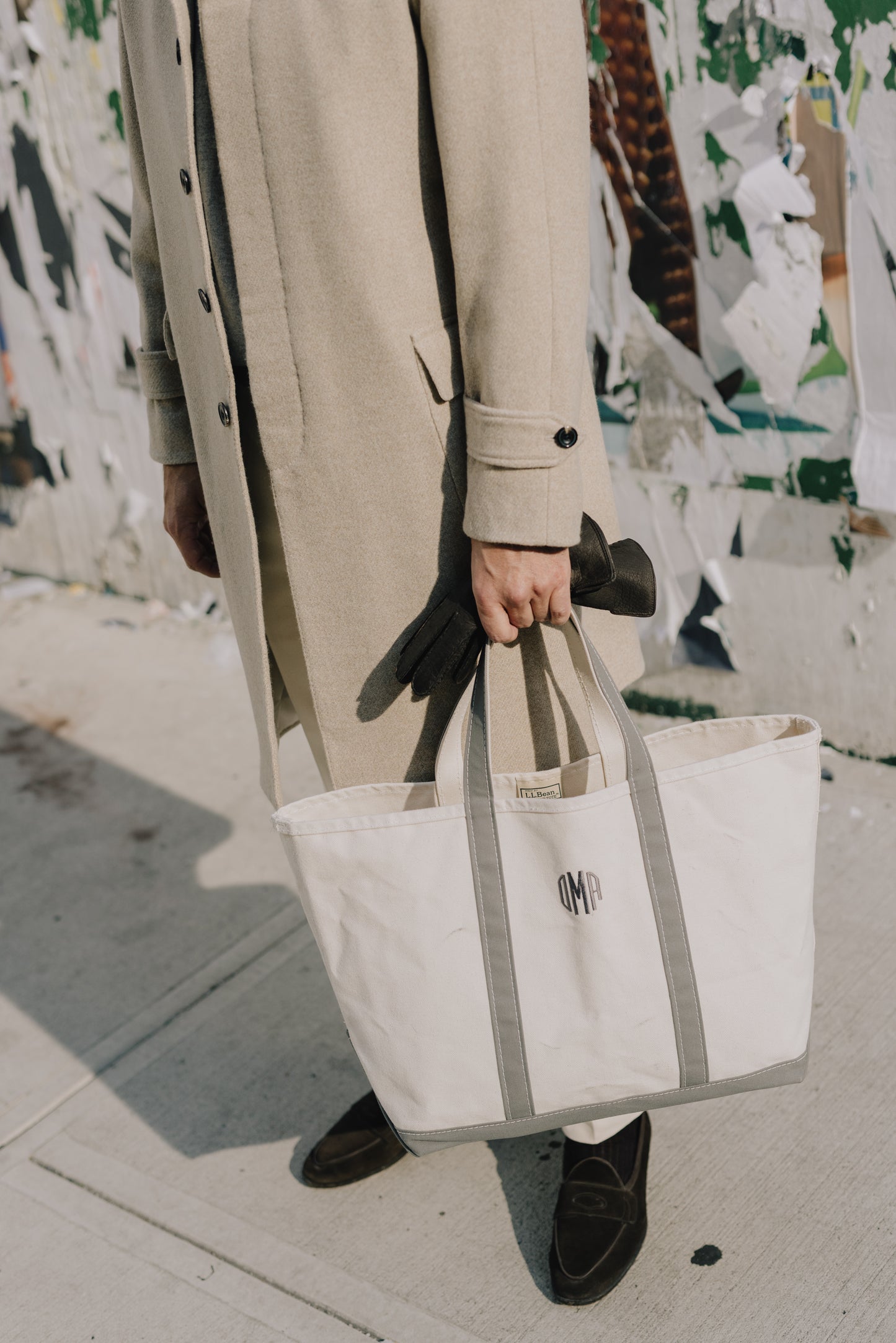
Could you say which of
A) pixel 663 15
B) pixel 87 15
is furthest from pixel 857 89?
pixel 87 15

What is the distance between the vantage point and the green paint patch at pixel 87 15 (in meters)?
3.87

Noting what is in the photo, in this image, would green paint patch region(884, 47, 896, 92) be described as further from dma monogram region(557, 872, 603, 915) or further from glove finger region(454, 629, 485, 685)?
dma monogram region(557, 872, 603, 915)

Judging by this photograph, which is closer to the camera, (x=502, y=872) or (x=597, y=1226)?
(x=502, y=872)

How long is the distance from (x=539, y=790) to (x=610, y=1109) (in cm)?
42

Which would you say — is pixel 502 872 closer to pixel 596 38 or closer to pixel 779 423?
pixel 779 423

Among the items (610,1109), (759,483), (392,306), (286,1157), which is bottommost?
(286,1157)

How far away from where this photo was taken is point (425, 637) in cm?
142

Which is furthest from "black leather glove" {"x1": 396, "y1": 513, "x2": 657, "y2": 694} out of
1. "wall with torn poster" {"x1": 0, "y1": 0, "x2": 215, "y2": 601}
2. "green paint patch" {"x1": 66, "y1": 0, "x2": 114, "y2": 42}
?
"green paint patch" {"x1": 66, "y1": 0, "x2": 114, "y2": 42}

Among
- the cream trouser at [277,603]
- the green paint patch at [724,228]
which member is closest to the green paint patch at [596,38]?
the green paint patch at [724,228]

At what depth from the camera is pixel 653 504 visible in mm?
3129

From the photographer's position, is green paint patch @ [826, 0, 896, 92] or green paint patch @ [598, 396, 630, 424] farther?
green paint patch @ [598, 396, 630, 424]

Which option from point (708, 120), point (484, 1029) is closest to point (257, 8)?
point (484, 1029)

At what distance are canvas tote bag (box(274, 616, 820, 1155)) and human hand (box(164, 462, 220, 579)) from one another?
2.37 ft

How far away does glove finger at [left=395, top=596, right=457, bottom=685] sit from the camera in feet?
4.64
